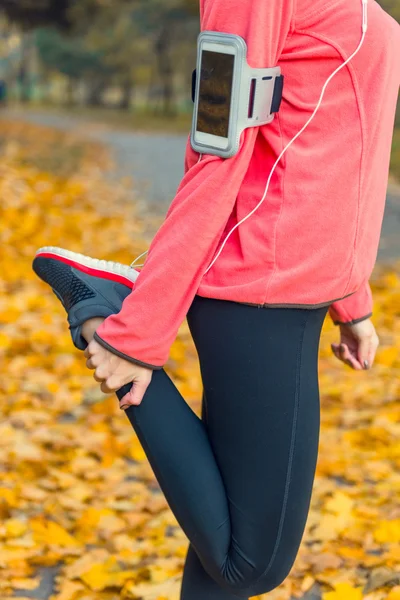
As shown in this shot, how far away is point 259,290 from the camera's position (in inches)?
52.9

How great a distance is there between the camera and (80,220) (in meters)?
7.62

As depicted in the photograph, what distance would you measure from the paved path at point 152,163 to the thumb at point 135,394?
5.22 metres

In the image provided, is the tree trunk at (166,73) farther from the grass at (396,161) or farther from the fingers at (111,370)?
the fingers at (111,370)

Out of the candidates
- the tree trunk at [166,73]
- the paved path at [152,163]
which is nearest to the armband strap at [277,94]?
the paved path at [152,163]

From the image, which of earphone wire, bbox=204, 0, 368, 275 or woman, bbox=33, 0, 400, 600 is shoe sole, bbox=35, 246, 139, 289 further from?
earphone wire, bbox=204, 0, 368, 275

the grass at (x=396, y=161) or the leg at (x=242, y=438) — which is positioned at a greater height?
the leg at (x=242, y=438)

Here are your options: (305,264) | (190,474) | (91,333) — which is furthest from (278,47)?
(190,474)

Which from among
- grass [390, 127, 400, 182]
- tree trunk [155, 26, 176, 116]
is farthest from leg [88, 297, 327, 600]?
tree trunk [155, 26, 176, 116]

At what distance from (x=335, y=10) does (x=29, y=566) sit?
1.83 metres

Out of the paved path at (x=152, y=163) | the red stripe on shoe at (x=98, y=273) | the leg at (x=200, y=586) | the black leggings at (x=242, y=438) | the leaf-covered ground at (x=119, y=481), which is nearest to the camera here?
the black leggings at (x=242, y=438)

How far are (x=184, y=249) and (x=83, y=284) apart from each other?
0.26 meters

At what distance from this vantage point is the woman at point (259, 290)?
4.34 ft

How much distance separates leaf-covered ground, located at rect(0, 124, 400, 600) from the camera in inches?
93.5

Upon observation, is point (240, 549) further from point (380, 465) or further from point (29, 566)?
point (380, 465)
